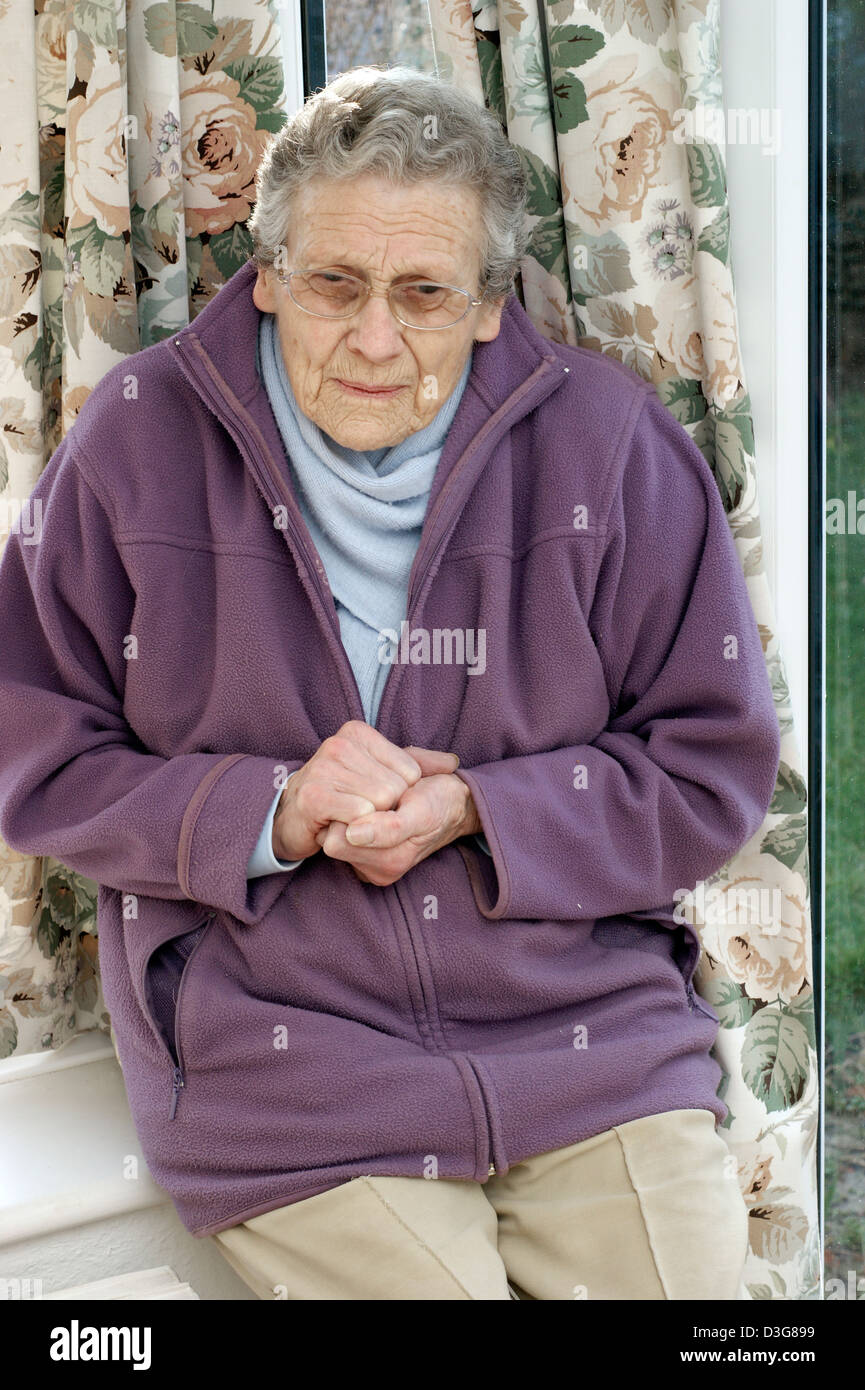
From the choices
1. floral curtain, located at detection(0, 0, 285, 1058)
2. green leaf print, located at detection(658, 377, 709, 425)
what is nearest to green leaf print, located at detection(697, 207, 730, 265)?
green leaf print, located at detection(658, 377, 709, 425)

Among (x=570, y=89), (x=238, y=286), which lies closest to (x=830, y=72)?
(x=570, y=89)

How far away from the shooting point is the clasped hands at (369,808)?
4.47 ft

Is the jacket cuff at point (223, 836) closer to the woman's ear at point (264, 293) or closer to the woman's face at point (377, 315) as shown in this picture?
the woman's face at point (377, 315)

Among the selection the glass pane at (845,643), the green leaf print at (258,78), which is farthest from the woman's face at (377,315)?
the glass pane at (845,643)

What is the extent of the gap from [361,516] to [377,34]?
730mm

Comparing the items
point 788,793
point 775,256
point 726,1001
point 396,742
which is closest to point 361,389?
point 396,742

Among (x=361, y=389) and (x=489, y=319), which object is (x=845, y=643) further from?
(x=361, y=389)

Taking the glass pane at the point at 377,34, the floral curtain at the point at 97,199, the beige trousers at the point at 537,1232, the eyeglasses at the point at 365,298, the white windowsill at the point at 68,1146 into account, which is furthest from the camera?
the glass pane at the point at 377,34

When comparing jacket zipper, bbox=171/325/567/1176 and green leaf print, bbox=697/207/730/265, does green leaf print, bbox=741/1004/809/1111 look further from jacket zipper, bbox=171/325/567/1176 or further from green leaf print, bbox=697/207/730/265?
green leaf print, bbox=697/207/730/265

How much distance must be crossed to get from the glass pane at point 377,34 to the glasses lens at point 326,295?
19.5 inches

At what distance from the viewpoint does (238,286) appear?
1545mm

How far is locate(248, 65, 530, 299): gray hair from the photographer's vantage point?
54.3 inches

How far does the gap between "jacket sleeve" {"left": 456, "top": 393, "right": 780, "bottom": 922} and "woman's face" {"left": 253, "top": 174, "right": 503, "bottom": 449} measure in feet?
0.80
